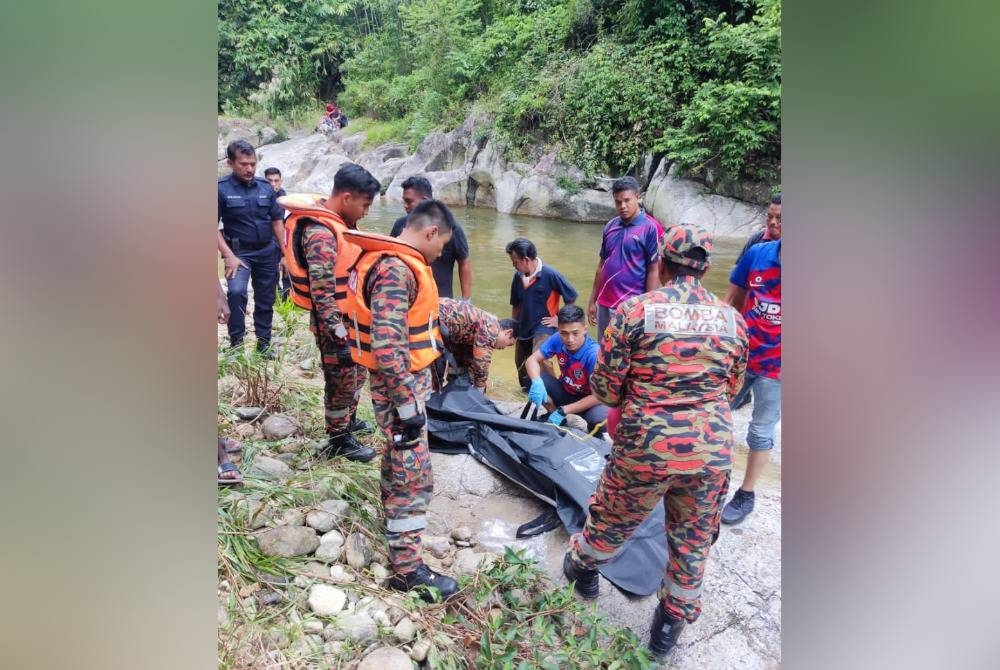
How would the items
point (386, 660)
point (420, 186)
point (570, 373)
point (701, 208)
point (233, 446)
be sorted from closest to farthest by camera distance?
1. point (386, 660)
2. point (233, 446)
3. point (570, 373)
4. point (420, 186)
5. point (701, 208)

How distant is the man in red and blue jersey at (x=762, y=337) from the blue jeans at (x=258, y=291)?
3.36 metres

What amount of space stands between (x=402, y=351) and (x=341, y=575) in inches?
37.6

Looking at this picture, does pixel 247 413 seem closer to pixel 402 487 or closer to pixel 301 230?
pixel 301 230

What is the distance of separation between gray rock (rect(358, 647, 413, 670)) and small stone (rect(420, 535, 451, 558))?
0.72 m

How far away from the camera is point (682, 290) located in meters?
2.07

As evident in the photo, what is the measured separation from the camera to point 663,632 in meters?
2.28

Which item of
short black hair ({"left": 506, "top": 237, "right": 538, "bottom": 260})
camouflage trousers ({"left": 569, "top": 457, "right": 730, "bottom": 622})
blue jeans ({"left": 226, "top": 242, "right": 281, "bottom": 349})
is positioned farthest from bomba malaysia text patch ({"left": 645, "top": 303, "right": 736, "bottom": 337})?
blue jeans ({"left": 226, "top": 242, "right": 281, "bottom": 349})

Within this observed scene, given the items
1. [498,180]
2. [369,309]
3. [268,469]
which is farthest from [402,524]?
[498,180]

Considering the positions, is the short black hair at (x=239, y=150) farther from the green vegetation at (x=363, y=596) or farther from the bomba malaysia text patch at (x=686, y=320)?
the bomba malaysia text patch at (x=686, y=320)

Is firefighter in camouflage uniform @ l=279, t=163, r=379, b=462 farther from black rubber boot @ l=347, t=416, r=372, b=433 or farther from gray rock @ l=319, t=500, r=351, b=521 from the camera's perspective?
gray rock @ l=319, t=500, r=351, b=521
